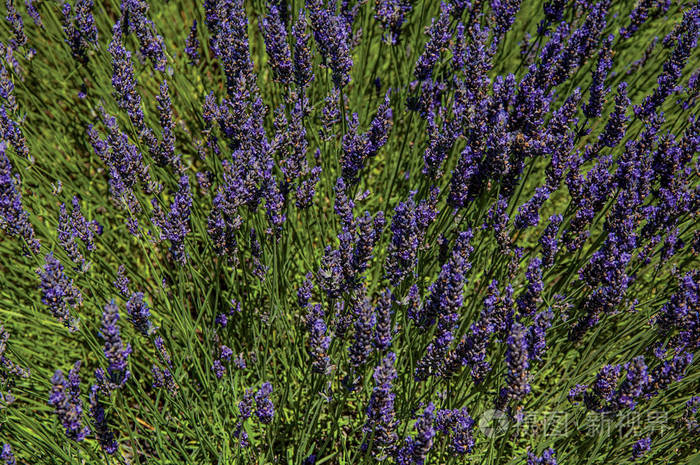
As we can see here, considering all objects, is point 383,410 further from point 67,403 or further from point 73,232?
point 73,232

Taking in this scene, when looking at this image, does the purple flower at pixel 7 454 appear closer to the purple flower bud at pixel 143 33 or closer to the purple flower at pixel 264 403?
the purple flower at pixel 264 403

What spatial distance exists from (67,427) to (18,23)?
8.41 feet

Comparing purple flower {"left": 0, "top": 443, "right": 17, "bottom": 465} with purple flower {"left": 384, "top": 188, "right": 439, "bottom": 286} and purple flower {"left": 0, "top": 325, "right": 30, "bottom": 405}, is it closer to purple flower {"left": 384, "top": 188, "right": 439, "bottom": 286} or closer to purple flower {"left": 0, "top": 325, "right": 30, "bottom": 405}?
purple flower {"left": 0, "top": 325, "right": 30, "bottom": 405}

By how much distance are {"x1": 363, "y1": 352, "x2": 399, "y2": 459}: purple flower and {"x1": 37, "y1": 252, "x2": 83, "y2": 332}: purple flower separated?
123cm

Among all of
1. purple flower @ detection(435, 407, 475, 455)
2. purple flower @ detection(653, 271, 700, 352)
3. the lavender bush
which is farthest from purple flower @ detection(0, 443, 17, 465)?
purple flower @ detection(653, 271, 700, 352)


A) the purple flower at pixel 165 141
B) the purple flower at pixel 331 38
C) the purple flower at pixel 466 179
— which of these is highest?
the purple flower at pixel 331 38

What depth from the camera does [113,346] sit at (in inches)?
63.8

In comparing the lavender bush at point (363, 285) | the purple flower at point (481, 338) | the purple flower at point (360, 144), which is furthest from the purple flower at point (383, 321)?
the purple flower at point (360, 144)

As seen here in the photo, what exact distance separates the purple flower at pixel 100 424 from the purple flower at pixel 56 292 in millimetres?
325

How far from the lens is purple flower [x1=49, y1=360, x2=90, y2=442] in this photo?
1547 mm

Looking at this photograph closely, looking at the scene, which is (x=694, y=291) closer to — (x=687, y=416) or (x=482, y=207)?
(x=687, y=416)

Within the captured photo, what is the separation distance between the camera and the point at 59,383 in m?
1.55

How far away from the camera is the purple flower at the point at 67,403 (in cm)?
155

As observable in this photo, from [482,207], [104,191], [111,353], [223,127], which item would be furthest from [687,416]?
[104,191]
